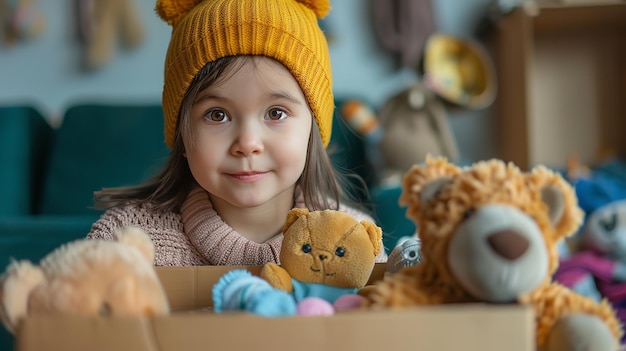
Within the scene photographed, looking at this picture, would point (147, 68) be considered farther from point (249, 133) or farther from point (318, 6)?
point (249, 133)

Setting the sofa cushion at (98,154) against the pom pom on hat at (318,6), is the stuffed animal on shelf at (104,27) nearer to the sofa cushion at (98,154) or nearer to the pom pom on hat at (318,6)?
the sofa cushion at (98,154)

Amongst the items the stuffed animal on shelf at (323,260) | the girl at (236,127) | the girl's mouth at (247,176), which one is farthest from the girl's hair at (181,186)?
the stuffed animal on shelf at (323,260)

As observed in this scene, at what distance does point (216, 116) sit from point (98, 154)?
1.14 meters

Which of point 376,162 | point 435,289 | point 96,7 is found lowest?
point 376,162

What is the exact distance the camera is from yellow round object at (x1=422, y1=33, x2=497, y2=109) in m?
2.04

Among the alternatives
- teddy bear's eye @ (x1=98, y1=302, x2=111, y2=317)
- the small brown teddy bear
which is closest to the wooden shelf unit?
the small brown teddy bear

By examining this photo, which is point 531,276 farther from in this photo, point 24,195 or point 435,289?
point 24,195

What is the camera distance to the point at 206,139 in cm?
85

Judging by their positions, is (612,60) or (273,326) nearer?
(273,326)

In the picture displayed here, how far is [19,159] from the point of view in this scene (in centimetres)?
188

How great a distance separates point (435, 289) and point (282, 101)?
1.35 feet

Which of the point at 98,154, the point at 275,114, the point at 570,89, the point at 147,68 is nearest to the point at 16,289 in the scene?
the point at 275,114

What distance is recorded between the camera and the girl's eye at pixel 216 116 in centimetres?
86

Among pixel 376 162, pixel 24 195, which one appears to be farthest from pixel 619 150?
pixel 24 195
